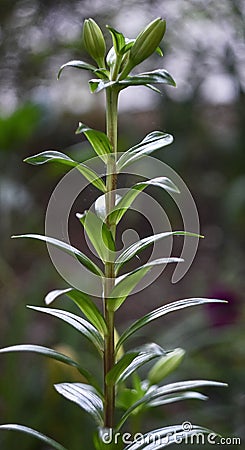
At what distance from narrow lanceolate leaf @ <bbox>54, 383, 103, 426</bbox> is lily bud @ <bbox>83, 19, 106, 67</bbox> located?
17cm

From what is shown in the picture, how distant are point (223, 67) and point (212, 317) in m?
0.69

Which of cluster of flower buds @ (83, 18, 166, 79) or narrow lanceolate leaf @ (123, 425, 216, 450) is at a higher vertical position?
cluster of flower buds @ (83, 18, 166, 79)

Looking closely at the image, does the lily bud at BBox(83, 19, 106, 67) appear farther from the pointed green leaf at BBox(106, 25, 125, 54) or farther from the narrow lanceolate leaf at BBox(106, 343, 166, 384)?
the narrow lanceolate leaf at BBox(106, 343, 166, 384)

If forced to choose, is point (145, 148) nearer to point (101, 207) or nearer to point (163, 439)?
point (101, 207)

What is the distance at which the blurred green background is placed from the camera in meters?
1.07

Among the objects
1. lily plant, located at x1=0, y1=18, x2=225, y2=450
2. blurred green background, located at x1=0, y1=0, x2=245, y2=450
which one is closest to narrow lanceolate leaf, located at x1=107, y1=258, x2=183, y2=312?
lily plant, located at x1=0, y1=18, x2=225, y2=450

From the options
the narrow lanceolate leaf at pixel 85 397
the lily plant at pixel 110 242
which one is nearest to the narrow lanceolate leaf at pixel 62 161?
the lily plant at pixel 110 242

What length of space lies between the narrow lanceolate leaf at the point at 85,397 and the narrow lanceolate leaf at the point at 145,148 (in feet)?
0.39

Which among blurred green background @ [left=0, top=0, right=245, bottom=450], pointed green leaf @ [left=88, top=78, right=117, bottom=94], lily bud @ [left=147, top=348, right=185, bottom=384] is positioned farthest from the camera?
blurred green background @ [left=0, top=0, right=245, bottom=450]

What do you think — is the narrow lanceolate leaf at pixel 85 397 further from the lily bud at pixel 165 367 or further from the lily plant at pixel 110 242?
the lily bud at pixel 165 367

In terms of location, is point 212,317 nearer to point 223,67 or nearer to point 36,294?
point 36,294

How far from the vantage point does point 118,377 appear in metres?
0.30

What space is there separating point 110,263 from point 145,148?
60 millimetres

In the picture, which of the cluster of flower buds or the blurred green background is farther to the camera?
the blurred green background
